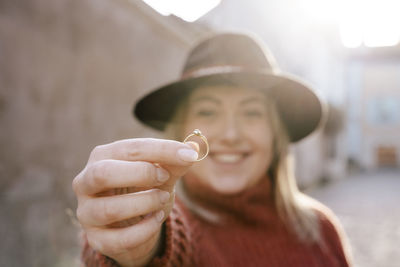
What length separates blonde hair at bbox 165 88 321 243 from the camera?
4.93 feet

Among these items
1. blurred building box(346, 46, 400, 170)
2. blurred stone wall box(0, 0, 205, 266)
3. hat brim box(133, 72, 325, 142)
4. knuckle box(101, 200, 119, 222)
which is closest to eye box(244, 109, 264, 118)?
hat brim box(133, 72, 325, 142)

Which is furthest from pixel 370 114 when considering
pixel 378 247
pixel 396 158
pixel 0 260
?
pixel 0 260

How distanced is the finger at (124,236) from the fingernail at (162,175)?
11cm

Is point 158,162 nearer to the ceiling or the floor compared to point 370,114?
nearer to the floor

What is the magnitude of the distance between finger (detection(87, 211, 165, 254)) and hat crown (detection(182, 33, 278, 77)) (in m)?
1.04

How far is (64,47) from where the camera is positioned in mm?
1979

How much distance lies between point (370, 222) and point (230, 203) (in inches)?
224

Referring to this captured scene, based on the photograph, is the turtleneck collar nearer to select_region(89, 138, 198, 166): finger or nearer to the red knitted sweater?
the red knitted sweater

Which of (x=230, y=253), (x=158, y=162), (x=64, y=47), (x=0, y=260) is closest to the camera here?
(x=158, y=162)

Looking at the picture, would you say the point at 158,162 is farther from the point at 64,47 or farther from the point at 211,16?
the point at 211,16

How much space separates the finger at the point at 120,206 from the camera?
2.02 ft

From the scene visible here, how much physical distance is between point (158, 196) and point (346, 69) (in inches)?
816

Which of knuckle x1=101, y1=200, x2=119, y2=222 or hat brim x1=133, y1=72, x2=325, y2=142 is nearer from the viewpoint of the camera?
knuckle x1=101, y1=200, x2=119, y2=222

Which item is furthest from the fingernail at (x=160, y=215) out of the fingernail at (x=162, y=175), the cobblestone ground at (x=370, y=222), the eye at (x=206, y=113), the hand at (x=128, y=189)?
the cobblestone ground at (x=370, y=222)
